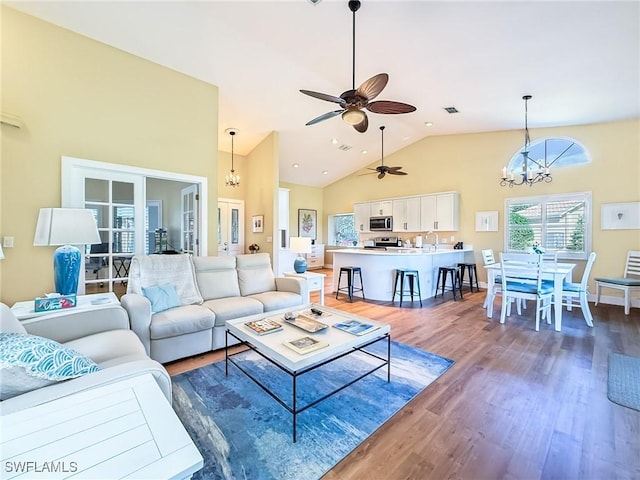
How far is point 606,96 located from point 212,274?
600cm

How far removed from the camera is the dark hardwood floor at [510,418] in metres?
1.54

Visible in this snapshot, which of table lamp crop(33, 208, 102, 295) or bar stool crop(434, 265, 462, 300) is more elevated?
table lamp crop(33, 208, 102, 295)

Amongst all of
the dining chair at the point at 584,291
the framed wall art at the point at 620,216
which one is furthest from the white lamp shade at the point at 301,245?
the framed wall art at the point at 620,216

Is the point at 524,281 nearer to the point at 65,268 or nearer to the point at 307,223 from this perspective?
the point at 65,268

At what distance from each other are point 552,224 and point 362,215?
4552 mm

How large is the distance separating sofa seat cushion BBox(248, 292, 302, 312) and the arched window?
16.5 feet

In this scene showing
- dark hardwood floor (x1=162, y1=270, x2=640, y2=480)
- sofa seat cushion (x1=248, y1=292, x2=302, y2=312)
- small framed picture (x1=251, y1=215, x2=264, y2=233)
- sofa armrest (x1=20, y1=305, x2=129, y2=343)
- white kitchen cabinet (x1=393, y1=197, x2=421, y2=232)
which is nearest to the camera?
dark hardwood floor (x1=162, y1=270, x2=640, y2=480)

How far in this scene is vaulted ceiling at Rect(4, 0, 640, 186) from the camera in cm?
283

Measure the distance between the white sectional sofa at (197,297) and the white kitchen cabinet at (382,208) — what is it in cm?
491

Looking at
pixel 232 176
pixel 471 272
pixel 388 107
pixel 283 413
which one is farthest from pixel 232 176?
pixel 471 272

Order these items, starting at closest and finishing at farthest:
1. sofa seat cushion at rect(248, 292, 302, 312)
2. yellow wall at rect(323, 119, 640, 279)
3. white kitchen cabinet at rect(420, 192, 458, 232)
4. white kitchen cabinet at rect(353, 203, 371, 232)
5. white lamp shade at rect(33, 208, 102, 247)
→ white lamp shade at rect(33, 208, 102, 247) → sofa seat cushion at rect(248, 292, 302, 312) → yellow wall at rect(323, 119, 640, 279) → white kitchen cabinet at rect(420, 192, 458, 232) → white kitchen cabinet at rect(353, 203, 371, 232)

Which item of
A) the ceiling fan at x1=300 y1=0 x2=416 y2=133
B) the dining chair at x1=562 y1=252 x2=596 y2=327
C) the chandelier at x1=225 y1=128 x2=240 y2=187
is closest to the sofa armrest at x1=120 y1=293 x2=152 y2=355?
the ceiling fan at x1=300 y1=0 x2=416 y2=133

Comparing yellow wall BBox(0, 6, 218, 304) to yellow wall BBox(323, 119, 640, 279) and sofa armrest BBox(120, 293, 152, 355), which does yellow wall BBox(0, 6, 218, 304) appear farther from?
yellow wall BBox(323, 119, 640, 279)

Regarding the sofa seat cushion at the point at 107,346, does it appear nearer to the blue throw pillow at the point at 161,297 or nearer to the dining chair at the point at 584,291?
the blue throw pillow at the point at 161,297
